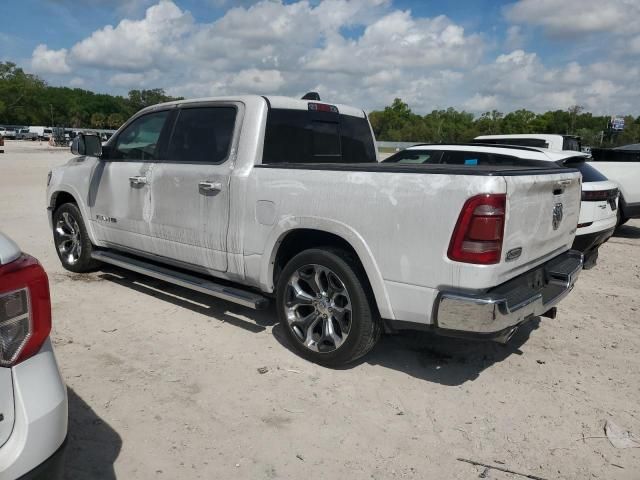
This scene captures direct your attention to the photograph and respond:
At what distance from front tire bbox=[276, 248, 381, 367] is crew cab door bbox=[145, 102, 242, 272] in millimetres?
721

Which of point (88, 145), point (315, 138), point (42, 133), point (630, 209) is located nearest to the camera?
point (315, 138)

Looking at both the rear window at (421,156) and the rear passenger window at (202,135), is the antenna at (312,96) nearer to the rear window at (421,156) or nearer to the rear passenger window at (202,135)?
the rear passenger window at (202,135)

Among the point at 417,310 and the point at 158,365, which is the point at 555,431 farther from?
the point at 158,365

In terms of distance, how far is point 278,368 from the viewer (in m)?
3.90

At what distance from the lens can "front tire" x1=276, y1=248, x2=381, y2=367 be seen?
3590 millimetres

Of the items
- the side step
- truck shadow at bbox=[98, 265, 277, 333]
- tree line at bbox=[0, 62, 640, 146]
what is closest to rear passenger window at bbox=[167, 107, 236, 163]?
the side step

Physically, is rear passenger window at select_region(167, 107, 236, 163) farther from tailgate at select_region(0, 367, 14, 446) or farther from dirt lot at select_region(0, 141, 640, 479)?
tailgate at select_region(0, 367, 14, 446)

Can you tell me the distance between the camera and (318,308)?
153 inches

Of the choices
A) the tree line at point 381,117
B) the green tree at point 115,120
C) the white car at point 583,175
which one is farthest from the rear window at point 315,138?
the green tree at point 115,120

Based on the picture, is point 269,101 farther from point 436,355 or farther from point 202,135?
point 436,355

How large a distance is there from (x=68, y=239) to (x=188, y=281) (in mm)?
2417

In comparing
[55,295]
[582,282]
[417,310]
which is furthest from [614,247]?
[55,295]

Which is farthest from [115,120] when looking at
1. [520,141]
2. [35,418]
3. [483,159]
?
[35,418]

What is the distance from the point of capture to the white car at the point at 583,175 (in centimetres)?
630
